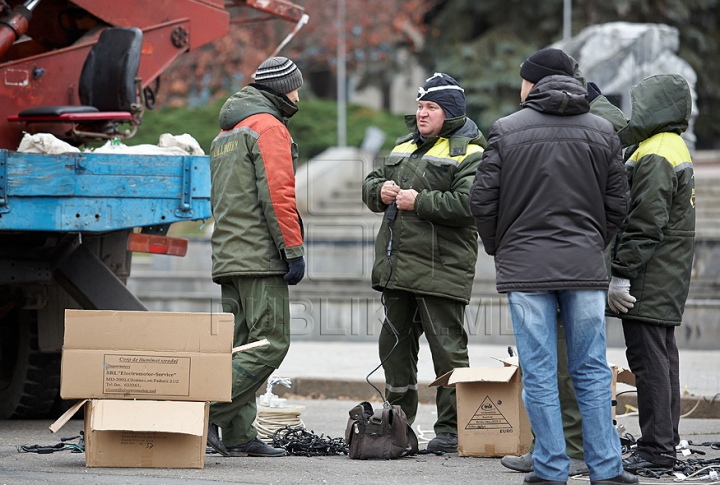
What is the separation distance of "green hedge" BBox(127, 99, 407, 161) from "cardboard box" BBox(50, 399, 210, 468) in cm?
1669

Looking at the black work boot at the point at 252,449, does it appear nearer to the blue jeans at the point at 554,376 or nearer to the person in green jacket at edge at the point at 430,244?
the person in green jacket at edge at the point at 430,244

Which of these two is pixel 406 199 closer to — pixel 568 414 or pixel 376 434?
Result: pixel 376 434

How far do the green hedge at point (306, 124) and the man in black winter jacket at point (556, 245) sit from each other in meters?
17.3

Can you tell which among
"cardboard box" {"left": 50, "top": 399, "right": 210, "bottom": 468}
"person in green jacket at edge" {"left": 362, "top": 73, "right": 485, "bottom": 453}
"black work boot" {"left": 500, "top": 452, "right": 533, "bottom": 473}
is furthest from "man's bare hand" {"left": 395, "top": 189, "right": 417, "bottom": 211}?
"cardboard box" {"left": 50, "top": 399, "right": 210, "bottom": 468}

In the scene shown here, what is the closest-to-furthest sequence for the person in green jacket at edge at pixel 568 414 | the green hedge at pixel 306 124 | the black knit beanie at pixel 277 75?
the person in green jacket at edge at pixel 568 414 < the black knit beanie at pixel 277 75 < the green hedge at pixel 306 124

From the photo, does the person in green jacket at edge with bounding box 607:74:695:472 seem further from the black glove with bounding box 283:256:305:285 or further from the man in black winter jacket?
the black glove with bounding box 283:256:305:285

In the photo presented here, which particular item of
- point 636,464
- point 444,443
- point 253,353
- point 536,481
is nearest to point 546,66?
point 536,481

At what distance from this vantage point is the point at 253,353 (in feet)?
17.5

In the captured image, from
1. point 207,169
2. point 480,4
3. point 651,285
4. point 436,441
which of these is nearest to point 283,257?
point 207,169

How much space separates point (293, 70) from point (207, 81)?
19741mm

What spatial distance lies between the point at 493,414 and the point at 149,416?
1.77 meters

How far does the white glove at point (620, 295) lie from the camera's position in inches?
194

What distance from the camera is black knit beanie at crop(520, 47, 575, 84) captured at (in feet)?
15.2

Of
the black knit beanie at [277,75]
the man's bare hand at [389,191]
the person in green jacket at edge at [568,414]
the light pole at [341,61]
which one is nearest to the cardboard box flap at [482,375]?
the person in green jacket at edge at [568,414]
